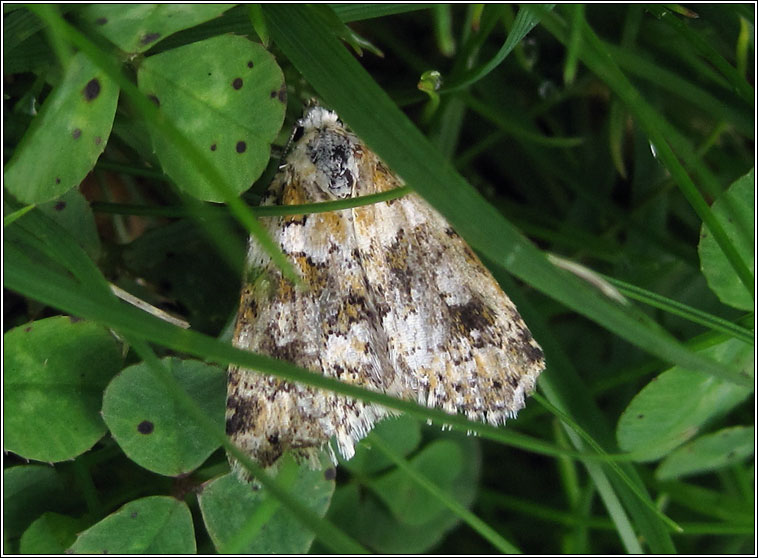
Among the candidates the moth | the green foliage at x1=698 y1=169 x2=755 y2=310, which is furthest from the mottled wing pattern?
the green foliage at x1=698 y1=169 x2=755 y2=310

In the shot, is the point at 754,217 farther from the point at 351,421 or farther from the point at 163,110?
the point at 163,110

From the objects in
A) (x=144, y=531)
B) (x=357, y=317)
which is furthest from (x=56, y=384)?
(x=357, y=317)

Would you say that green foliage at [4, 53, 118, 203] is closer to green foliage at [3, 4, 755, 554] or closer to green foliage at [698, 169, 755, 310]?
green foliage at [3, 4, 755, 554]

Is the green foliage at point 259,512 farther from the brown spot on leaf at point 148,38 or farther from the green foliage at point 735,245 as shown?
the green foliage at point 735,245

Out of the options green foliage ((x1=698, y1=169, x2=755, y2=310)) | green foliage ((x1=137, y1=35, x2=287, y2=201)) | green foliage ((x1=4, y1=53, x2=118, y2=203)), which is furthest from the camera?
green foliage ((x1=698, y1=169, x2=755, y2=310))

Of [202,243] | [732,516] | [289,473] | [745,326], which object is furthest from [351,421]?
[732,516]

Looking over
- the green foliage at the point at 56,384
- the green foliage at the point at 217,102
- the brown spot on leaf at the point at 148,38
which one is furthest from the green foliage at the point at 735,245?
the green foliage at the point at 56,384
